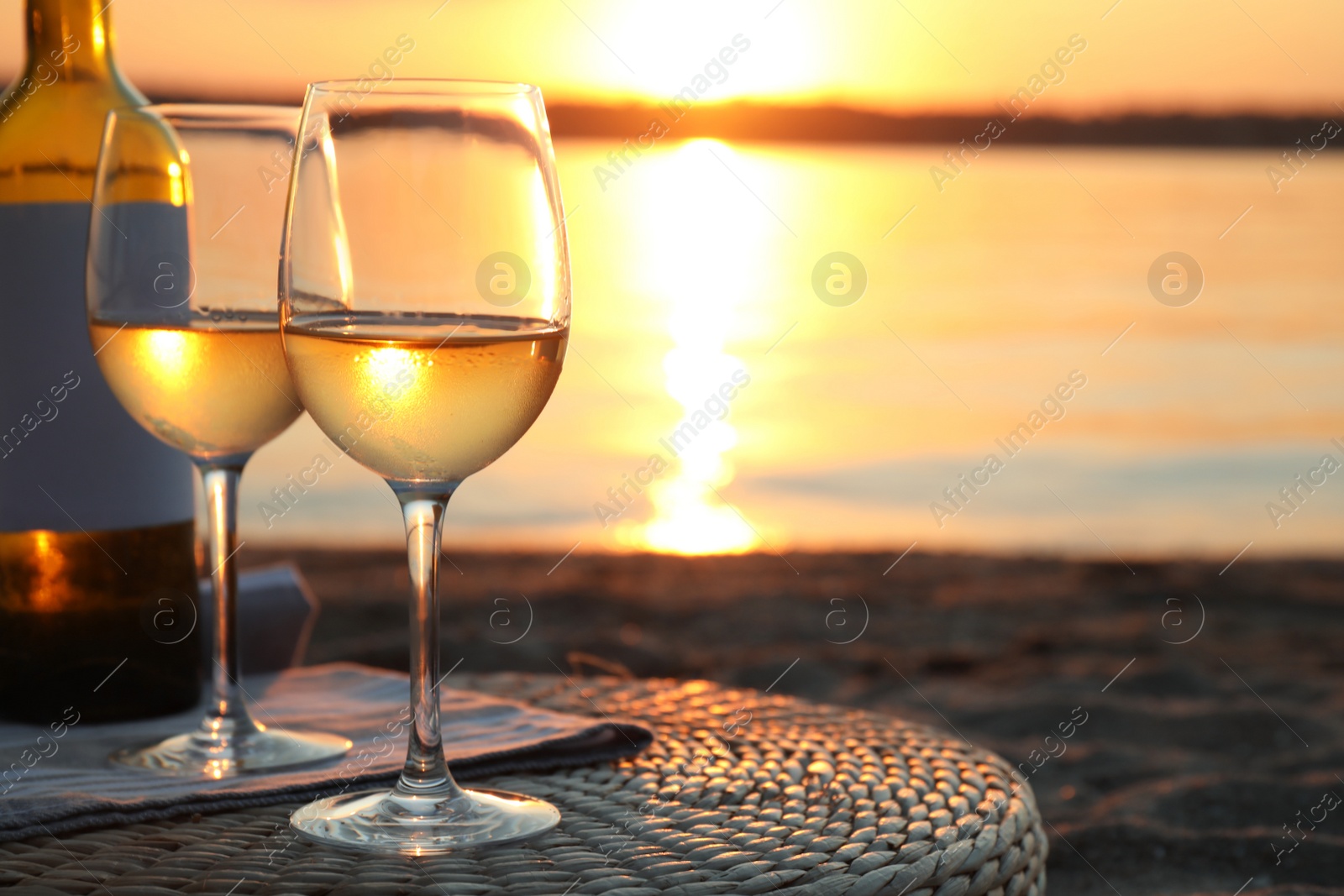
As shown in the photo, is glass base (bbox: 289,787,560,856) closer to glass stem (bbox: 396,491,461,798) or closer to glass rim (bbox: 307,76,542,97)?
glass stem (bbox: 396,491,461,798)

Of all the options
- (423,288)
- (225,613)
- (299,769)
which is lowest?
(299,769)

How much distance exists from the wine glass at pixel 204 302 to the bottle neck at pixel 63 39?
22 cm

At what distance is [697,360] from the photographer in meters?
10.8

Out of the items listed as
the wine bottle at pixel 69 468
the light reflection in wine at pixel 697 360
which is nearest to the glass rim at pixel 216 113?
the wine bottle at pixel 69 468

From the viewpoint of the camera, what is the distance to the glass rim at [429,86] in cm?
118

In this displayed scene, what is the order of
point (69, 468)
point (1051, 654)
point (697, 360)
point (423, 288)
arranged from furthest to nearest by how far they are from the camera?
point (697, 360)
point (1051, 654)
point (69, 468)
point (423, 288)

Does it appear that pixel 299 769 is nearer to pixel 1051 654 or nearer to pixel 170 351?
pixel 170 351

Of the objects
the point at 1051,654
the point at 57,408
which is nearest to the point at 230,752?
the point at 57,408

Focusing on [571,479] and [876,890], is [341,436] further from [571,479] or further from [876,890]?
[571,479]

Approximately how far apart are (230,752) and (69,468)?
40 cm

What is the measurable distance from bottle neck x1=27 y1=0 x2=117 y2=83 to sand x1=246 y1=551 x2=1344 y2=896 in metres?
1.04

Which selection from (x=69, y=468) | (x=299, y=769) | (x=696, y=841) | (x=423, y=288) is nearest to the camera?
(x=423, y=288)

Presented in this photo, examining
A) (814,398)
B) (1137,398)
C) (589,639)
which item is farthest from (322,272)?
(1137,398)

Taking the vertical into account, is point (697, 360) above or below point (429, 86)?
above
